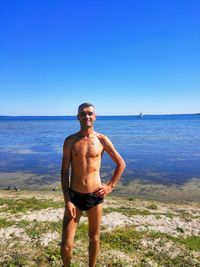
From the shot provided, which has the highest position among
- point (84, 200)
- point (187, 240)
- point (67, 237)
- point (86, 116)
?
point (86, 116)

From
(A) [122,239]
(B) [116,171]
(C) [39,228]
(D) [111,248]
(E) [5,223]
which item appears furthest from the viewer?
(E) [5,223]

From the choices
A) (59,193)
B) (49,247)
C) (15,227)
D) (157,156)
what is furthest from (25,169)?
(49,247)

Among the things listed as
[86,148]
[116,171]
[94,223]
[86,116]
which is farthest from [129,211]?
[86,116]

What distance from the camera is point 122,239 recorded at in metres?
8.64

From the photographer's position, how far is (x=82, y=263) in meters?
7.23

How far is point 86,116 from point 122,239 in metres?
4.33

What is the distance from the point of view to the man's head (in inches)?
228

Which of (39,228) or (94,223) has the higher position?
(94,223)

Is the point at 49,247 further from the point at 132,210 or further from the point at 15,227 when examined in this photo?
the point at 132,210

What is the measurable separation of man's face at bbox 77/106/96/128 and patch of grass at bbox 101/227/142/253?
149 inches

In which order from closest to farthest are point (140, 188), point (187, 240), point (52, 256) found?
point (52, 256) → point (187, 240) → point (140, 188)

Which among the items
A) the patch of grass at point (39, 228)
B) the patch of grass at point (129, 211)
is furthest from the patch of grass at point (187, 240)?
the patch of grass at point (39, 228)

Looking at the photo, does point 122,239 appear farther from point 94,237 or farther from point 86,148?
point 86,148

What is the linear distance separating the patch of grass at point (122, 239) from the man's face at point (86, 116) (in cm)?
379
